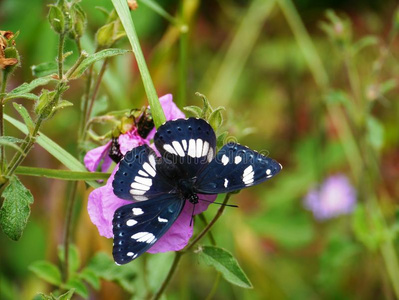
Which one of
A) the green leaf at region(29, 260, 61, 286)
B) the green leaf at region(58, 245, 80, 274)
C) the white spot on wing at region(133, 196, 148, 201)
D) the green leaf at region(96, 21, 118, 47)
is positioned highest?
the green leaf at region(96, 21, 118, 47)

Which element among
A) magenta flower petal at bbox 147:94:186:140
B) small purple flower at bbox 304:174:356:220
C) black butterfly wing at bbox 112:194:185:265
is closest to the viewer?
black butterfly wing at bbox 112:194:185:265

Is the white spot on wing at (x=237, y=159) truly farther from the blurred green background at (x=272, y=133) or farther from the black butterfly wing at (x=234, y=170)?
the blurred green background at (x=272, y=133)

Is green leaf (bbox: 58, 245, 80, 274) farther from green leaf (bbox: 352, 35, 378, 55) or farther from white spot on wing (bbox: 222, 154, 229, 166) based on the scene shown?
green leaf (bbox: 352, 35, 378, 55)

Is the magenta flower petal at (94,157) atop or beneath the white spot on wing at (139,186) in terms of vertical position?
atop

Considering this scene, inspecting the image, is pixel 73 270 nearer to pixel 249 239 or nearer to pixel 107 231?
pixel 107 231

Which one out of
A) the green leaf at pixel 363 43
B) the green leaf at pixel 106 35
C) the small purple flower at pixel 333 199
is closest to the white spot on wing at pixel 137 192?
the green leaf at pixel 106 35

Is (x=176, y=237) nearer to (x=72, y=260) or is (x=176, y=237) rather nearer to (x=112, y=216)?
(x=112, y=216)

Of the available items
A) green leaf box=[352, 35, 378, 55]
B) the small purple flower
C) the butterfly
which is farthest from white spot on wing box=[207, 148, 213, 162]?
the small purple flower

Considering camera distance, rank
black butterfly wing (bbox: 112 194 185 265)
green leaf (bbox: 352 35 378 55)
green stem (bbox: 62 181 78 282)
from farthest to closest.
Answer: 1. green leaf (bbox: 352 35 378 55)
2. green stem (bbox: 62 181 78 282)
3. black butterfly wing (bbox: 112 194 185 265)
